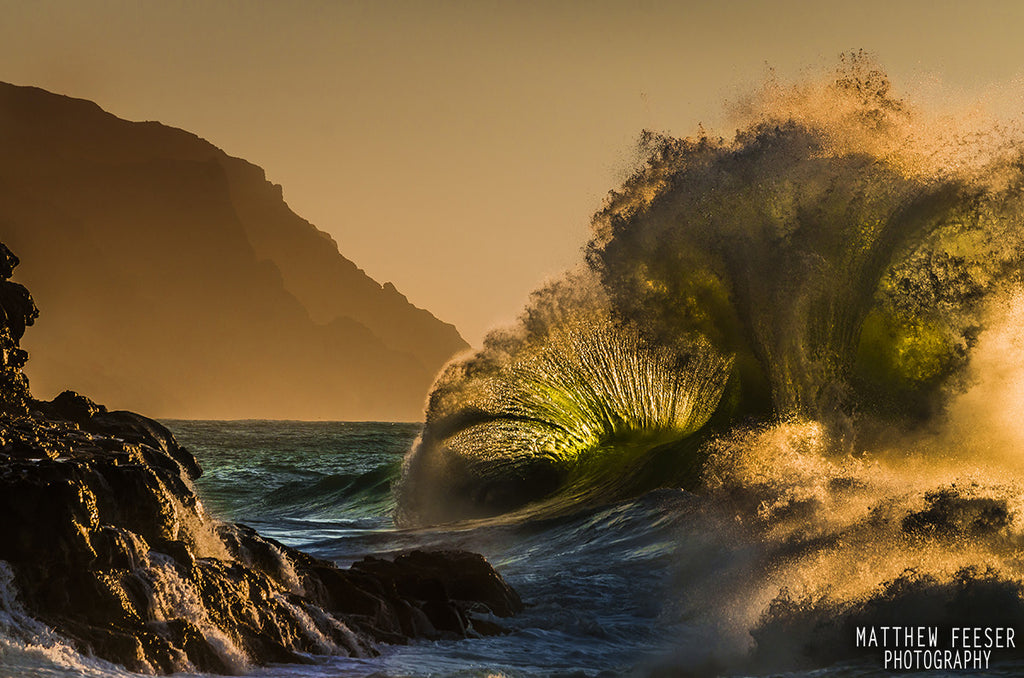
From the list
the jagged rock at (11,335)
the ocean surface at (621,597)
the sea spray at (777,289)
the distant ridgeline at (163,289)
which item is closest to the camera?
the ocean surface at (621,597)

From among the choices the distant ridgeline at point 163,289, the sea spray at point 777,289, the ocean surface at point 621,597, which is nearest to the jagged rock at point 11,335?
the ocean surface at point 621,597

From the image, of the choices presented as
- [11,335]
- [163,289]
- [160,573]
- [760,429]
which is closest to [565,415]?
[760,429]

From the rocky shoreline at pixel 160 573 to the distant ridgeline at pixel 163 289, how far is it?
492 ft

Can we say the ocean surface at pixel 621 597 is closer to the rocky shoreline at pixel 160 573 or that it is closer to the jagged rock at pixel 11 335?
the rocky shoreline at pixel 160 573

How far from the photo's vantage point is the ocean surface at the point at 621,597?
812cm

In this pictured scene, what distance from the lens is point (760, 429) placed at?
15.2 meters

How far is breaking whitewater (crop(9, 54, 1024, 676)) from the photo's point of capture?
8688 millimetres

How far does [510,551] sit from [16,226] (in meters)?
174

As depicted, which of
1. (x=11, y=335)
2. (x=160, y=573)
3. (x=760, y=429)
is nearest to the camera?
(x=160, y=573)

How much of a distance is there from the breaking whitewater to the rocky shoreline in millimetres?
432

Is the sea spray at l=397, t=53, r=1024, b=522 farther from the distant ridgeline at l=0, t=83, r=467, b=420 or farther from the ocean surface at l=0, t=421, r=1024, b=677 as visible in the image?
the distant ridgeline at l=0, t=83, r=467, b=420

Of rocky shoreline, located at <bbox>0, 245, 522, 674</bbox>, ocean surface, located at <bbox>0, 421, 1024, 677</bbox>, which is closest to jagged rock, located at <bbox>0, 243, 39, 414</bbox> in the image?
rocky shoreline, located at <bbox>0, 245, 522, 674</bbox>

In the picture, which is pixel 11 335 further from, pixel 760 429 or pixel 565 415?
pixel 565 415

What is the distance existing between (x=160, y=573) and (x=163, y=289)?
181m
